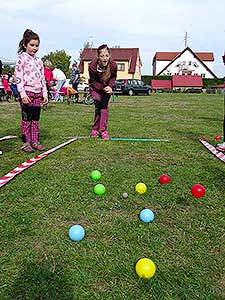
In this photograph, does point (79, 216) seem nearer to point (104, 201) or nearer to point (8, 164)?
point (104, 201)

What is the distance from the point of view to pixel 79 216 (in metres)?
3.13

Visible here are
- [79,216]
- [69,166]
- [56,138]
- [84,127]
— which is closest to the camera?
[79,216]

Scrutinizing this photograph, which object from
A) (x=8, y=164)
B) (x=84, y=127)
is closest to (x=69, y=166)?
(x=8, y=164)

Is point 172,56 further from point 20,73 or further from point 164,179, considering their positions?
point 164,179

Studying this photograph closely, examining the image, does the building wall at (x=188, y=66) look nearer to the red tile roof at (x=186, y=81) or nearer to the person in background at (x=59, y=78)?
the red tile roof at (x=186, y=81)

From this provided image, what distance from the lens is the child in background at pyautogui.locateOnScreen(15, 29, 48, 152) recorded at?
18.0 feet

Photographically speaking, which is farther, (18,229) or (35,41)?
(35,41)

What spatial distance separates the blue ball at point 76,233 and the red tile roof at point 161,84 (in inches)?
1961

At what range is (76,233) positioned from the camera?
8.89ft

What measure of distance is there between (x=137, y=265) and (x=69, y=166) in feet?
8.76

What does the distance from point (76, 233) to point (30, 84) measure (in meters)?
3.47

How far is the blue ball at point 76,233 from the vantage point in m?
2.70

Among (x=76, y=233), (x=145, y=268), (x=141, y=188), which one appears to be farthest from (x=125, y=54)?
(x=145, y=268)

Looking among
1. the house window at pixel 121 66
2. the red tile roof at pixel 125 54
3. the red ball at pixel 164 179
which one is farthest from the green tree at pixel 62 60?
the red ball at pixel 164 179
